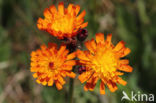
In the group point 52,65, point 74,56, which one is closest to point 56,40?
point 52,65

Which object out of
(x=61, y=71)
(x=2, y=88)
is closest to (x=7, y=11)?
(x=2, y=88)

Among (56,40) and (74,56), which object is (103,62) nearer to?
(74,56)

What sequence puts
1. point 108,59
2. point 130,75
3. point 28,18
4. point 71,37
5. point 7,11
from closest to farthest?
1. point 71,37
2. point 108,59
3. point 130,75
4. point 28,18
5. point 7,11

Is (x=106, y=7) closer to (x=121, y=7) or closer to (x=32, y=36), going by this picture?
(x=121, y=7)

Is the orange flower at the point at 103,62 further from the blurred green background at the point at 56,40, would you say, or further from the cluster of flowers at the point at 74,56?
the blurred green background at the point at 56,40

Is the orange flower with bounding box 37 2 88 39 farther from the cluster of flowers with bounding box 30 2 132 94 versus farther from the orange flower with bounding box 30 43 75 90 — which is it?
the orange flower with bounding box 30 43 75 90

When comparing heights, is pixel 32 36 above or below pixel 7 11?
below

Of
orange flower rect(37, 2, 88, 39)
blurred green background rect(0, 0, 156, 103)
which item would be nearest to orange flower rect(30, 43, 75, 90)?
orange flower rect(37, 2, 88, 39)

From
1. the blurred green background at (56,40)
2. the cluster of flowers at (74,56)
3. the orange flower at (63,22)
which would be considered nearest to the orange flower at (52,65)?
the cluster of flowers at (74,56)
